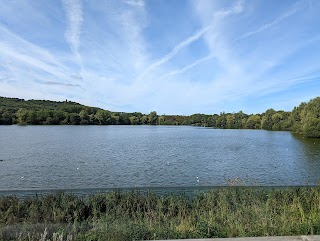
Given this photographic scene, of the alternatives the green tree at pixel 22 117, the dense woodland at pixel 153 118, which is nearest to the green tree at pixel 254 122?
the dense woodland at pixel 153 118

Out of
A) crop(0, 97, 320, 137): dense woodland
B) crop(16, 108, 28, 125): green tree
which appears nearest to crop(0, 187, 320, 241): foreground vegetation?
crop(0, 97, 320, 137): dense woodland

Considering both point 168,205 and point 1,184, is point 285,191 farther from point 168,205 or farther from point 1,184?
point 1,184

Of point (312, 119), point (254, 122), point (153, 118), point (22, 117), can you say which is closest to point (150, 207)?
point (312, 119)

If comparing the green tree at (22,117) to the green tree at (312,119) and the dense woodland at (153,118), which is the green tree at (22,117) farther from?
the green tree at (312,119)

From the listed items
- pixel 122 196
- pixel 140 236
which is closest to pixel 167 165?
pixel 122 196

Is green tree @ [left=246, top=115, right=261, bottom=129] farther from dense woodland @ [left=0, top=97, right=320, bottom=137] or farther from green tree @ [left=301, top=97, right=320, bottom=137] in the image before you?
green tree @ [left=301, top=97, right=320, bottom=137]

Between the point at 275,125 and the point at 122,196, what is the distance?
11578 centimetres

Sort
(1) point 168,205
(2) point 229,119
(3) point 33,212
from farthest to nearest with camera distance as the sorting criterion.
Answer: (2) point 229,119 → (1) point 168,205 → (3) point 33,212

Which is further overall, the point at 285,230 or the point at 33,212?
the point at 33,212

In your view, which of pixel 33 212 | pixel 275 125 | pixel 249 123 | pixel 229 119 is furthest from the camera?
pixel 229 119

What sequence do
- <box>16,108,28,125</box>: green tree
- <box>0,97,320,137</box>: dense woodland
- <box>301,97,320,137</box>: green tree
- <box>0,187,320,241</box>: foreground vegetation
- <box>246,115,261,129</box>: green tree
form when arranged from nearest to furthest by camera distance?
<box>0,187,320,241</box>: foreground vegetation < <box>301,97,320,137</box>: green tree < <box>0,97,320,137</box>: dense woodland < <box>16,108,28,125</box>: green tree < <box>246,115,261,129</box>: green tree

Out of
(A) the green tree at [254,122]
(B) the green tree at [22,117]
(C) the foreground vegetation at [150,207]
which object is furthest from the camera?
(A) the green tree at [254,122]

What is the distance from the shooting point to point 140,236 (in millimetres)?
5004

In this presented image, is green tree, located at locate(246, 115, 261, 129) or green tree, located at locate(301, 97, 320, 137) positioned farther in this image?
green tree, located at locate(246, 115, 261, 129)
